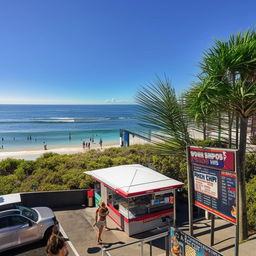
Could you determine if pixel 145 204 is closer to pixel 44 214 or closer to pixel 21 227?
pixel 44 214

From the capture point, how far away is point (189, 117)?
3449mm

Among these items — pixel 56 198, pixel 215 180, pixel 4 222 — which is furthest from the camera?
pixel 56 198

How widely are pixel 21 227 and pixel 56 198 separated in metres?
3.82

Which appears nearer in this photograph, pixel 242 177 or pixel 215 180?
pixel 215 180

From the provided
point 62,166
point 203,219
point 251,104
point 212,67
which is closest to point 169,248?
point 251,104

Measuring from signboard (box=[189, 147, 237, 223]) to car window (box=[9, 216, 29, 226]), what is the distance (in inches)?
233

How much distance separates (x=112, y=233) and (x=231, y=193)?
238 inches

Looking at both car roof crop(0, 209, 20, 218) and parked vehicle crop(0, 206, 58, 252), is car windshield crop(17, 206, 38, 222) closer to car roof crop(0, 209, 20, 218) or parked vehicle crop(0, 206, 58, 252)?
parked vehicle crop(0, 206, 58, 252)

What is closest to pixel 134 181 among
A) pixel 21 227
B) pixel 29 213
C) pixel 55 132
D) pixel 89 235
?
pixel 89 235

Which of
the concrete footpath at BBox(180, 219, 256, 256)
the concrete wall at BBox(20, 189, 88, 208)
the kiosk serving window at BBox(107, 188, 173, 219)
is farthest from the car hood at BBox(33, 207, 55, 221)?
the concrete footpath at BBox(180, 219, 256, 256)

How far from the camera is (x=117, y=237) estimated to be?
8188mm

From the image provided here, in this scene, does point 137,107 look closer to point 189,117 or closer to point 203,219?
point 189,117

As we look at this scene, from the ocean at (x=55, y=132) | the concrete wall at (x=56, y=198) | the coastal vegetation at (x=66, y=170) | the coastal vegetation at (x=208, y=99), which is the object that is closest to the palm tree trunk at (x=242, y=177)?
the coastal vegetation at (x=208, y=99)

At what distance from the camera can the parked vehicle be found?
6977 mm
